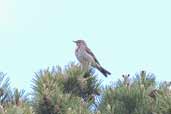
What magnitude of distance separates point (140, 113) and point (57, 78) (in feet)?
3.40

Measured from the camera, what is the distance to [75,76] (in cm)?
538

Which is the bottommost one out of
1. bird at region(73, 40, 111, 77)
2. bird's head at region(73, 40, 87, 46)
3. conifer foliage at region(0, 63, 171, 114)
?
conifer foliage at region(0, 63, 171, 114)

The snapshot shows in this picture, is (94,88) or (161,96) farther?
(94,88)

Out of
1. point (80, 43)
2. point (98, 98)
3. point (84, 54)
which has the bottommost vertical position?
point (98, 98)

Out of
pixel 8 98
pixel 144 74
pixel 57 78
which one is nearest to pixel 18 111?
pixel 8 98

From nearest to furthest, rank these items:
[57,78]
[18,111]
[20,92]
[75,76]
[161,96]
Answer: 1. [18,111]
2. [161,96]
3. [20,92]
4. [57,78]
5. [75,76]

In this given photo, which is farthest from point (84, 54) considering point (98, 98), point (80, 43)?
point (98, 98)

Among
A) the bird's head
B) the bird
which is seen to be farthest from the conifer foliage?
the bird's head

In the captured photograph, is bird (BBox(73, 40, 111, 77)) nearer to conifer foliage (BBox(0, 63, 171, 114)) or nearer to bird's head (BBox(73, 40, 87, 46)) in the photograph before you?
bird's head (BBox(73, 40, 87, 46))

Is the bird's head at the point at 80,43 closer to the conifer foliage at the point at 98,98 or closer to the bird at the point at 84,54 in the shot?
the bird at the point at 84,54

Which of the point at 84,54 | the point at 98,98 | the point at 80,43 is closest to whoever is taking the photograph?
the point at 98,98

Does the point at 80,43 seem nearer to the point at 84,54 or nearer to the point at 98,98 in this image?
the point at 84,54

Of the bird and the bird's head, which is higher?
the bird's head

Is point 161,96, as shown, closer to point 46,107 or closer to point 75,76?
point 46,107
